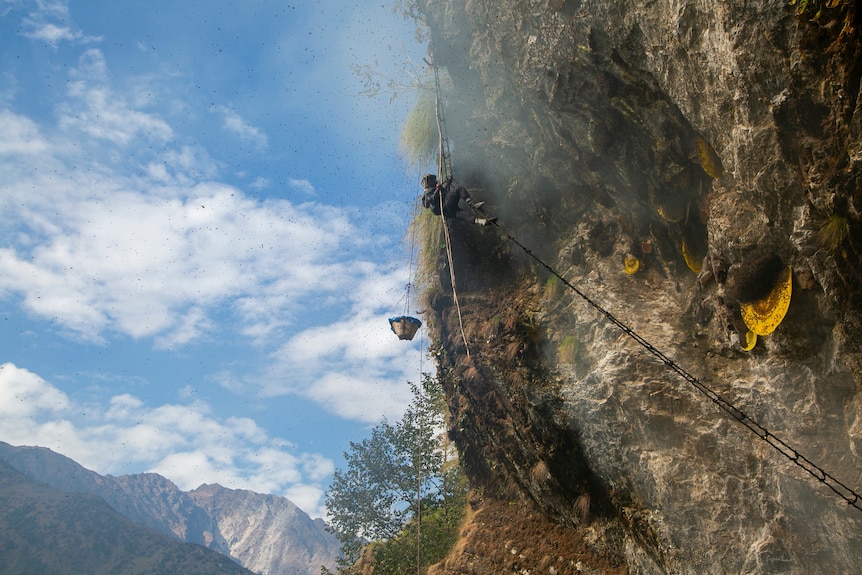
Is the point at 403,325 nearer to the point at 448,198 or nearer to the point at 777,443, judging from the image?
the point at 448,198

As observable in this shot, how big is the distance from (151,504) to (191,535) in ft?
35.7

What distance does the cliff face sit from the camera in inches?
197

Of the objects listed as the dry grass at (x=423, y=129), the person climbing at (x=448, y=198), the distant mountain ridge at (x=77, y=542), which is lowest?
the distant mountain ridge at (x=77, y=542)

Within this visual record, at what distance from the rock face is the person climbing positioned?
11303cm

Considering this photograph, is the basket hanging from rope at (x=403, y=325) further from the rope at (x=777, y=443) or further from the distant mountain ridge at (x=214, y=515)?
the distant mountain ridge at (x=214, y=515)

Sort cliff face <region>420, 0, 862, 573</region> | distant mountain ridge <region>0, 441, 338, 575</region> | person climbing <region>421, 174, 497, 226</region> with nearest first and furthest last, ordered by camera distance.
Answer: cliff face <region>420, 0, 862, 573</region> < person climbing <region>421, 174, 497, 226</region> < distant mountain ridge <region>0, 441, 338, 575</region>

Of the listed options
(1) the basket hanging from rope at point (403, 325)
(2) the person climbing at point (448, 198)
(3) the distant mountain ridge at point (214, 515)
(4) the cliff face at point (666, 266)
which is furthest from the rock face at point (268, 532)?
(2) the person climbing at point (448, 198)

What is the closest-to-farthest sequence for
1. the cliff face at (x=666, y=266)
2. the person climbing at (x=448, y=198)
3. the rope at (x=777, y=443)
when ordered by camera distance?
the rope at (x=777, y=443)
the cliff face at (x=666, y=266)
the person climbing at (x=448, y=198)

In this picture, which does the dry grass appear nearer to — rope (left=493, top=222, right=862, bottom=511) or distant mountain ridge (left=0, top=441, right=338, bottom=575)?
rope (left=493, top=222, right=862, bottom=511)

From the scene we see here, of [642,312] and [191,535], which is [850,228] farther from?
[191,535]

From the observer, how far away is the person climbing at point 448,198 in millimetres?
9797

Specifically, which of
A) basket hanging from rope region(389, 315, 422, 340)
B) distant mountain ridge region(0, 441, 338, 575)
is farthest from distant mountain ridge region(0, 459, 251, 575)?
basket hanging from rope region(389, 315, 422, 340)

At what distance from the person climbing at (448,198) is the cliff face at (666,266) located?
Answer: 136cm

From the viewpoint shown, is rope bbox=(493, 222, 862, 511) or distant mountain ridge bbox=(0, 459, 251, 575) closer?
rope bbox=(493, 222, 862, 511)
